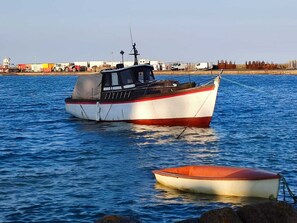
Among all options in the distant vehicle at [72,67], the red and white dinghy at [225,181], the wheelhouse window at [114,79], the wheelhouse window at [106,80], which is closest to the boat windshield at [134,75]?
the wheelhouse window at [114,79]

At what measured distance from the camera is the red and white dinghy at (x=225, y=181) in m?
14.7

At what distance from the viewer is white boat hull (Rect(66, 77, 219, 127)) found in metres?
30.5

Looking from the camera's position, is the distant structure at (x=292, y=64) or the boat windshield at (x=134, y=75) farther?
the distant structure at (x=292, y=64)

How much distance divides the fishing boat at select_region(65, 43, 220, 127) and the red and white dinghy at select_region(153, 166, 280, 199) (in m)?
14.3

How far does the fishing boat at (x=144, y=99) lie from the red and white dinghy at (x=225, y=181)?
14.3 meters

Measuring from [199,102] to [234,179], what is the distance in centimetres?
1587

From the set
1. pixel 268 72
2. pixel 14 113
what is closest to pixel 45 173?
pixel 14 113

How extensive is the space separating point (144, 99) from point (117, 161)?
33.2ft

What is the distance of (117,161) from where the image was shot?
21.8 m

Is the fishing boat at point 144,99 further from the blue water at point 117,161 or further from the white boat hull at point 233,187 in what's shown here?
the white boat hull at point 233,187

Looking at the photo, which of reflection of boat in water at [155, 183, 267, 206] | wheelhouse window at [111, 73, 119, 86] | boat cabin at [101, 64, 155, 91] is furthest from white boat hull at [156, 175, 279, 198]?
wheelhouse window at [111, 73, 119, 86]

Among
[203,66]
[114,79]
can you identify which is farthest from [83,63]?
[114,79]

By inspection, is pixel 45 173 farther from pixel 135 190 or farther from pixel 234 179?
pixel 234 179

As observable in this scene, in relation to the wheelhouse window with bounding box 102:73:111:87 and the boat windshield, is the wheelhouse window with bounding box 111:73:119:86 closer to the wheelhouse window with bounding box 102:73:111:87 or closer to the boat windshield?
the wheelhouse window with bounding box 102:73:111:87
